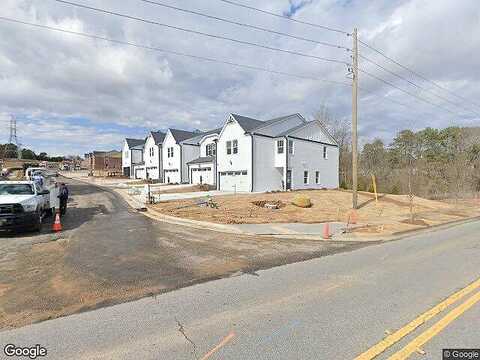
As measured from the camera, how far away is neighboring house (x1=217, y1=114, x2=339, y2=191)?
3067 centimetres

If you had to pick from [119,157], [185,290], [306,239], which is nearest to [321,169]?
[306,239]

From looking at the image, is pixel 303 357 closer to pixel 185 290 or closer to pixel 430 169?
pixel 185 290

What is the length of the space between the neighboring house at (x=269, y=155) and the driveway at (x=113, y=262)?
18.9 m

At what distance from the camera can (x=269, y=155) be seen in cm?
3173

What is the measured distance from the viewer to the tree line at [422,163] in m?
40.9

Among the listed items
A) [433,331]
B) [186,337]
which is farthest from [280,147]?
[186,337]

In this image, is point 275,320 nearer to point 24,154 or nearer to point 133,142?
point 133,142

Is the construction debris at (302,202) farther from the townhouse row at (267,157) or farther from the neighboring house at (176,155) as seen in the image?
the neighboring house at (176,155)

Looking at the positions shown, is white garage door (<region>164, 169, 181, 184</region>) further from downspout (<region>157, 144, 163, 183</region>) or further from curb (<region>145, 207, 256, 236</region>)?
curb (<region>145, 207, 256, 236</region>)

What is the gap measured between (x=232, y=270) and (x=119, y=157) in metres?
88.1

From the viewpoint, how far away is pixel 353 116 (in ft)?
62.5

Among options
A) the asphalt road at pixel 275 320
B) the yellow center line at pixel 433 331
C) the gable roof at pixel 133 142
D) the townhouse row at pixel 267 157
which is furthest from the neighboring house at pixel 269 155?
the gable roof at pixel 133 142

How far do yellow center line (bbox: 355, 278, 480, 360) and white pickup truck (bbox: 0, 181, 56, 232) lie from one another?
11453mm

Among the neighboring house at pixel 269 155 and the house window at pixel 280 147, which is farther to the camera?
the house window at pixel 280 147
